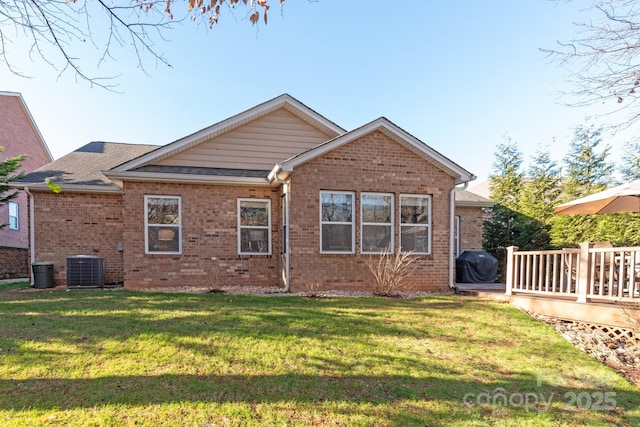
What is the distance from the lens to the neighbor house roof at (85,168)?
9.84 m

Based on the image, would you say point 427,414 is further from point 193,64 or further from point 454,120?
point 454,120

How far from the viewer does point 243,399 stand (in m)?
3.12

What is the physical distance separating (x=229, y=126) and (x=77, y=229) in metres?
Result: 6.00

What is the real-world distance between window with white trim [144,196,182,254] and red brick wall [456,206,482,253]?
1094 cm

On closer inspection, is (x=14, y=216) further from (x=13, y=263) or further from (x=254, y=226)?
(x=254, y=226)

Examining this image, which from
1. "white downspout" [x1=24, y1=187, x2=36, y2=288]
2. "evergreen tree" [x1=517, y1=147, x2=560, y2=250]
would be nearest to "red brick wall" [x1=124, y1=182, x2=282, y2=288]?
"white downspout" [x1=24, y1=187, x2=36, y2=288]

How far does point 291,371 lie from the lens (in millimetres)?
3689

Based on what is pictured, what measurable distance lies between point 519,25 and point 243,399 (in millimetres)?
9593

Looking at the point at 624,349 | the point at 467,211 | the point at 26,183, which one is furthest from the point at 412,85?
the point at 26,183

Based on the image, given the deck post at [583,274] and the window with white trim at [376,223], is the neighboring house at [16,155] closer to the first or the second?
the window with white trim at [376,223]

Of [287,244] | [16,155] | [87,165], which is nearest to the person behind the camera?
[287,244]

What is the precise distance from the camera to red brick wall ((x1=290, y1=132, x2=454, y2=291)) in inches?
337

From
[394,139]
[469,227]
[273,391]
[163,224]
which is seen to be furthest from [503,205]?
[273,391]

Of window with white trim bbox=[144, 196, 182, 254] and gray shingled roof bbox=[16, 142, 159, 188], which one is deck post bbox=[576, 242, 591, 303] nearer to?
window with white trim bbox=[144, 196, 182, 254]
